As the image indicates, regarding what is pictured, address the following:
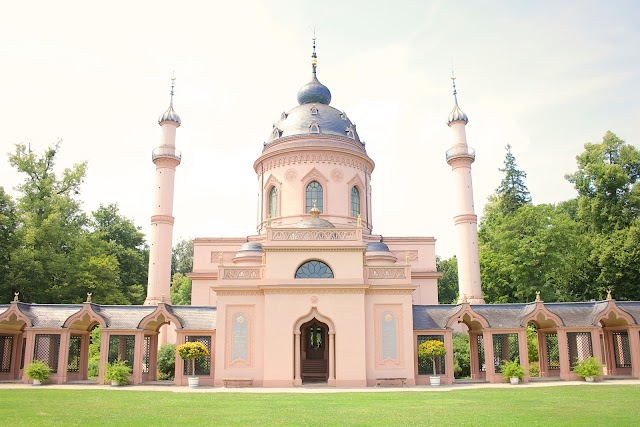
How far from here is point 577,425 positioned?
11.6 metres

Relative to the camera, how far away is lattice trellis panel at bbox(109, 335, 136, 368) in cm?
2747

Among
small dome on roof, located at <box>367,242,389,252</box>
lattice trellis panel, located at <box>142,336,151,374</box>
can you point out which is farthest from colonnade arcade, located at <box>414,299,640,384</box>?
lattice trellis panel, located at <box>142,336,151,374</box>

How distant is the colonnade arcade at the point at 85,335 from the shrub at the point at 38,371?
0.73 m

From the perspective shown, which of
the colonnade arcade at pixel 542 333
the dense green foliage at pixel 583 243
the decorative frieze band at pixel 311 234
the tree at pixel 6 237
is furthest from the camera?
the dense green foliage at pixel 583 243

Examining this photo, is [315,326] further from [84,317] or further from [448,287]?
[448,287]

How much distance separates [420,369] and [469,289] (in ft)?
35.2

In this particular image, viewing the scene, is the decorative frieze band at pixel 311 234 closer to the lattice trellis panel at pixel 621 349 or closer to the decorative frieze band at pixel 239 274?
the decorative frieze band at pixel 239 274

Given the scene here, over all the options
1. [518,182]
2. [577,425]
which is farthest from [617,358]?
[518,182]

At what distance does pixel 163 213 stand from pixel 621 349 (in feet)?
88.8

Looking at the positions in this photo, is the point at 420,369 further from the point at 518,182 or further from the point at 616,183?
the point at 518,182

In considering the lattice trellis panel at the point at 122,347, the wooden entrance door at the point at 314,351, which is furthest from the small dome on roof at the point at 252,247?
the lattice trellis panel at the point at 122,347

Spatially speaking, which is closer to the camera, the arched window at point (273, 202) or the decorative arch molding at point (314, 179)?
the decorative arch molding at point (314, 179)

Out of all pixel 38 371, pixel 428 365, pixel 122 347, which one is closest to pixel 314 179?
pixel 428 365

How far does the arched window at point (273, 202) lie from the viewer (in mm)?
36438
